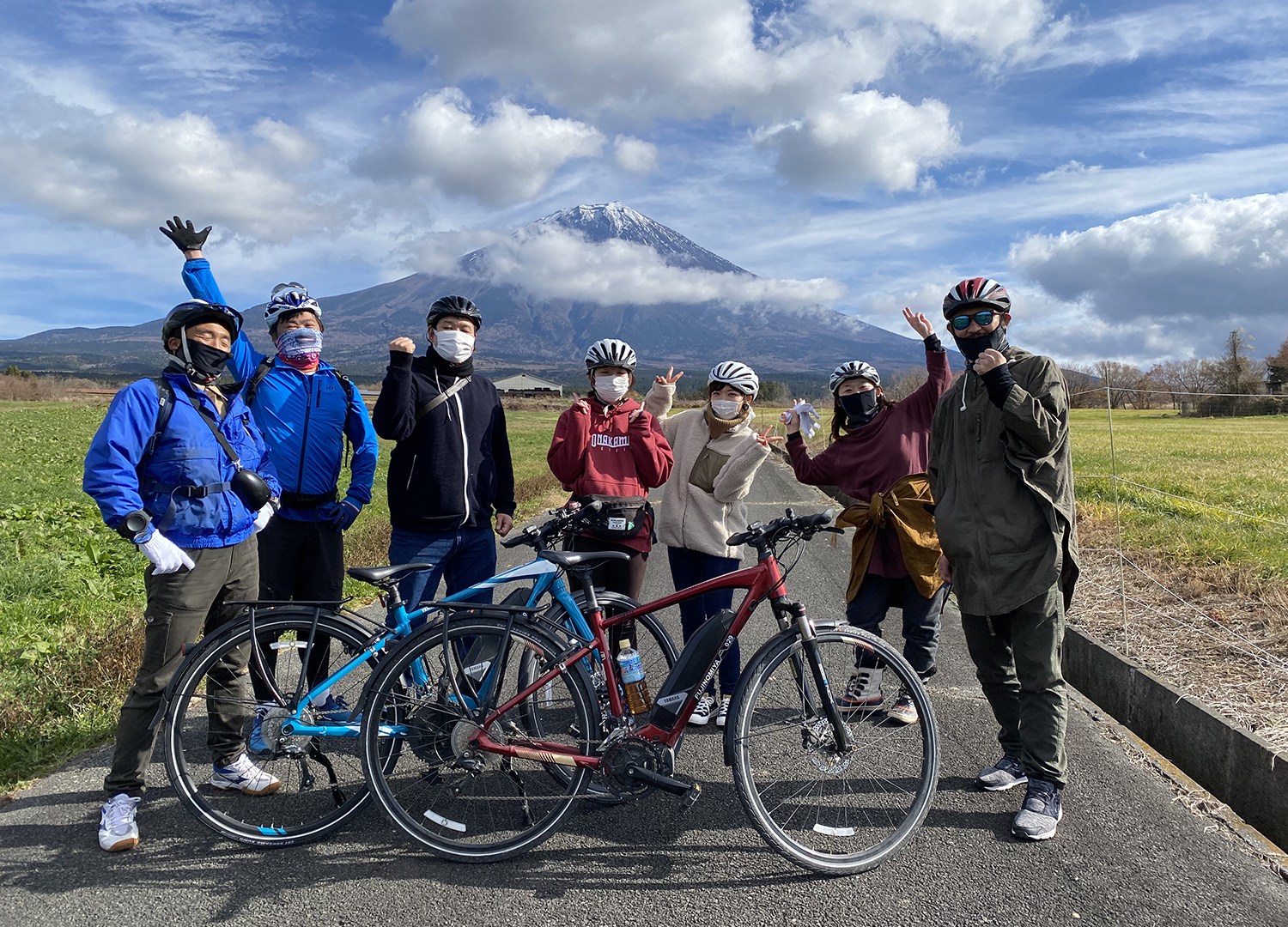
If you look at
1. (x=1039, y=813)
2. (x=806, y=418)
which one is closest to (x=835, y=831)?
(x=1039, y=813)

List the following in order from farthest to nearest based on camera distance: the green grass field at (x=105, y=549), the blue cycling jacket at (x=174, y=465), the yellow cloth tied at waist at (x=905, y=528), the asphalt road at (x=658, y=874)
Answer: the green grass field at (x=105, y=549)
the yellow cloth tied at waist at (x=905, y=528)
the blue cycling jacket at (x=174, y=465)
the asphalt road at (x=658, y=874)

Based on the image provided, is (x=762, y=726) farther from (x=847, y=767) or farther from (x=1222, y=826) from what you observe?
(x=1222, y=826)

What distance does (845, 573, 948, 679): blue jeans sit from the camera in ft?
13.8

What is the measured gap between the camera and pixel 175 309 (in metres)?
3.43

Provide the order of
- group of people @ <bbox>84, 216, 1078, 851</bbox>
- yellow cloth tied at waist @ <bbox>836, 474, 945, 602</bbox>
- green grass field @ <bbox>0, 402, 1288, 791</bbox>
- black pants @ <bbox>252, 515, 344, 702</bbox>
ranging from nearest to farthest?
group of people @ <bbox>84, 216, 1078, 851</bbox>, black pants @ <bbox>252, 515, 344, 702</bbox>, yellow cloth tied at waist @ <bbox>836, 474, 945, 602</bbox>, green grass field @ <bbox>0, 402, 1288, 791</bbox>

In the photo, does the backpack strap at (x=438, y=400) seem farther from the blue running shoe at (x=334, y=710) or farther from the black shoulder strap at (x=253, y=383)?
the blue running shoe at (x=334, y=710)

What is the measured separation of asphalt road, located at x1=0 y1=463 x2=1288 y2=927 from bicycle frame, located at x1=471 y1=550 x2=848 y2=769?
359 millimetres

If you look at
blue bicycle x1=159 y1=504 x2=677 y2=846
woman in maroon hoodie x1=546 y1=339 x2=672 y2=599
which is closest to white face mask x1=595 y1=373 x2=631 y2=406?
woman in maroon hoodie x1=546 y1=339 x2=672 y2=599

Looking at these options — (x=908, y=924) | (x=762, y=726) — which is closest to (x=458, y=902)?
(x=762, y=726)

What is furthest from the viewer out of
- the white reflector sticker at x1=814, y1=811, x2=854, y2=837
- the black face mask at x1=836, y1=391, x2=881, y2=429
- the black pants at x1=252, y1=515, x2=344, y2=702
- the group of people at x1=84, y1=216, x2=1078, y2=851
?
the black face mask at x1=836, y1=391, x2=881, y2=429

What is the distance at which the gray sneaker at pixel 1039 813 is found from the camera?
322 centimetres

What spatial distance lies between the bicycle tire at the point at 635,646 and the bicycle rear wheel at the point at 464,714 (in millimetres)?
55

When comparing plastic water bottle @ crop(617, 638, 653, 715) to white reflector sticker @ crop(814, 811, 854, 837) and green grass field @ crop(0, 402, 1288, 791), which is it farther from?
green grass field @ crop(0, 402, 1288, 791)

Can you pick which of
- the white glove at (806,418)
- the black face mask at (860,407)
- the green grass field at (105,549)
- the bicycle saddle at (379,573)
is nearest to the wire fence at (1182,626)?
the green grass field at (105,549)
